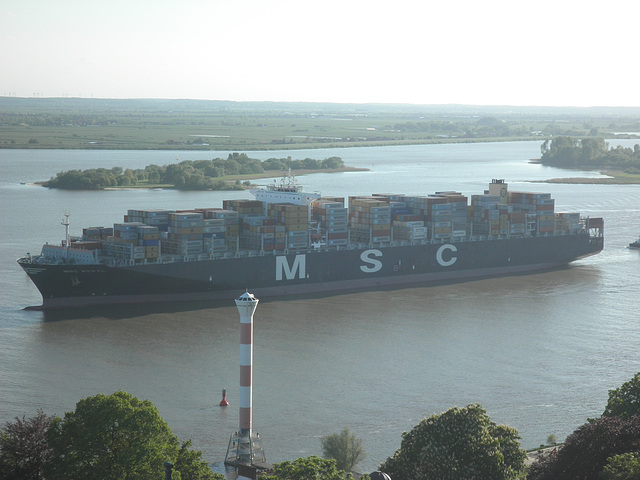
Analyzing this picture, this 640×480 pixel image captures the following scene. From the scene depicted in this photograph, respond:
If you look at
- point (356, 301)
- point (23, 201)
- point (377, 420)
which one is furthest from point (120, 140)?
point (377, 420)

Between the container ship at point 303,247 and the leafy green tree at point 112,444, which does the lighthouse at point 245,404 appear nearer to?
the leafy green tree at point 112,444

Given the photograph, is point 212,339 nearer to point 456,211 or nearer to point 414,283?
point 414,283

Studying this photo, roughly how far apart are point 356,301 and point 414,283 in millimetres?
4500

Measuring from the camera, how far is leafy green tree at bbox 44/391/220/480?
12078 millimetres

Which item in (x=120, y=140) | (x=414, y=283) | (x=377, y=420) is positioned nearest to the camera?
(x=377, y=420)

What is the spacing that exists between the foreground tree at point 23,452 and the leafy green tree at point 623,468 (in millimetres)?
7718

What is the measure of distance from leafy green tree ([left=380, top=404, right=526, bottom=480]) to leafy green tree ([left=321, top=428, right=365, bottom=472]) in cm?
221

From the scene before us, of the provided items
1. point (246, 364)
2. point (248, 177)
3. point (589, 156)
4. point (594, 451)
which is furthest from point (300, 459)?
point (589, 156)

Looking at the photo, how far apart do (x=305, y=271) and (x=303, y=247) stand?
1056mm

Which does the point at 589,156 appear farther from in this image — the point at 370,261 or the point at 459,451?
the point at 459,451

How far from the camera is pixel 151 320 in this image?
26.8 metres

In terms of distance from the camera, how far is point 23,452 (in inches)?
497

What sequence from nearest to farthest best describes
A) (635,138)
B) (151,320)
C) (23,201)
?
(151,320)
(23,201)
(635,138)

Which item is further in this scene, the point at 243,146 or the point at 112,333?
the point at 243,146
